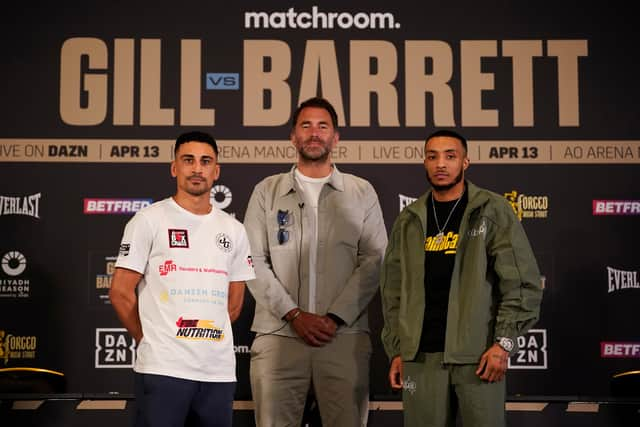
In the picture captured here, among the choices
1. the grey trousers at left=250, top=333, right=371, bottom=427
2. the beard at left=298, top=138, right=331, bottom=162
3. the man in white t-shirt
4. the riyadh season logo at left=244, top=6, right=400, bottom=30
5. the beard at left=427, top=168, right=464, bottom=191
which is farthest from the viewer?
the riyadh season logo at left=244, top=6, right=400, bottom=30

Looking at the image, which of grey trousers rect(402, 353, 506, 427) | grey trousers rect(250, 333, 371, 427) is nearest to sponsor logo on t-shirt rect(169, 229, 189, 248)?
grey trousers rect(250, 333, 371, 427)

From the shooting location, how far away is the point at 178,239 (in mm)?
2980

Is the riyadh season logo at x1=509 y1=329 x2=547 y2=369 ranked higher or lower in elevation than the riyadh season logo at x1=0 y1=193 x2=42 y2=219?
lower

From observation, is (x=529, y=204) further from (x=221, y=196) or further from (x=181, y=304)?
(x=181, y=304)

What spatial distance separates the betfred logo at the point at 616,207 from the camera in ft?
15.3

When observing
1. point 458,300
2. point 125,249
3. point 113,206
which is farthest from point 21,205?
point 458,300

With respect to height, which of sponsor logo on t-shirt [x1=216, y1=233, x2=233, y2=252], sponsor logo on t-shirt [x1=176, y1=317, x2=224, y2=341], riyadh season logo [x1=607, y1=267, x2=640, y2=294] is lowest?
sponsor logo on t-shirt [x1=176, y1=317, x2=224, y2=341]

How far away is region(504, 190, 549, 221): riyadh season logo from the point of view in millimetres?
4680

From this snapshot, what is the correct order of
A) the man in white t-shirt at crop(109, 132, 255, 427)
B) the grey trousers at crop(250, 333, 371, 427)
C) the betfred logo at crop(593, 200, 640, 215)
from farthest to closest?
the betfred logo at crop(593, 200, 640, 215), the grey trousers at crop(250, 333, 371, 427), the man in white t-shirt at crop(109, 132, 255, 427)

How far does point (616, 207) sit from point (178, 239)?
9.15 feet

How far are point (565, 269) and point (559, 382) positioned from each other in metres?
0.63

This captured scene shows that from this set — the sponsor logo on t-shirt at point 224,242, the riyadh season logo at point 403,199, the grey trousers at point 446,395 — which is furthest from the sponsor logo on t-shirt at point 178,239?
the riyadh season logo at point 403,199

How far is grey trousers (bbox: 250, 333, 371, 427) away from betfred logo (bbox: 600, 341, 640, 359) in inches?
64.8

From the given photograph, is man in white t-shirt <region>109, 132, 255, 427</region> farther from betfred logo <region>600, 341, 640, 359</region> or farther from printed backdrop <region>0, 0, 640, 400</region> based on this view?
betfred logo <region>600, 341, 640, 359</region>
